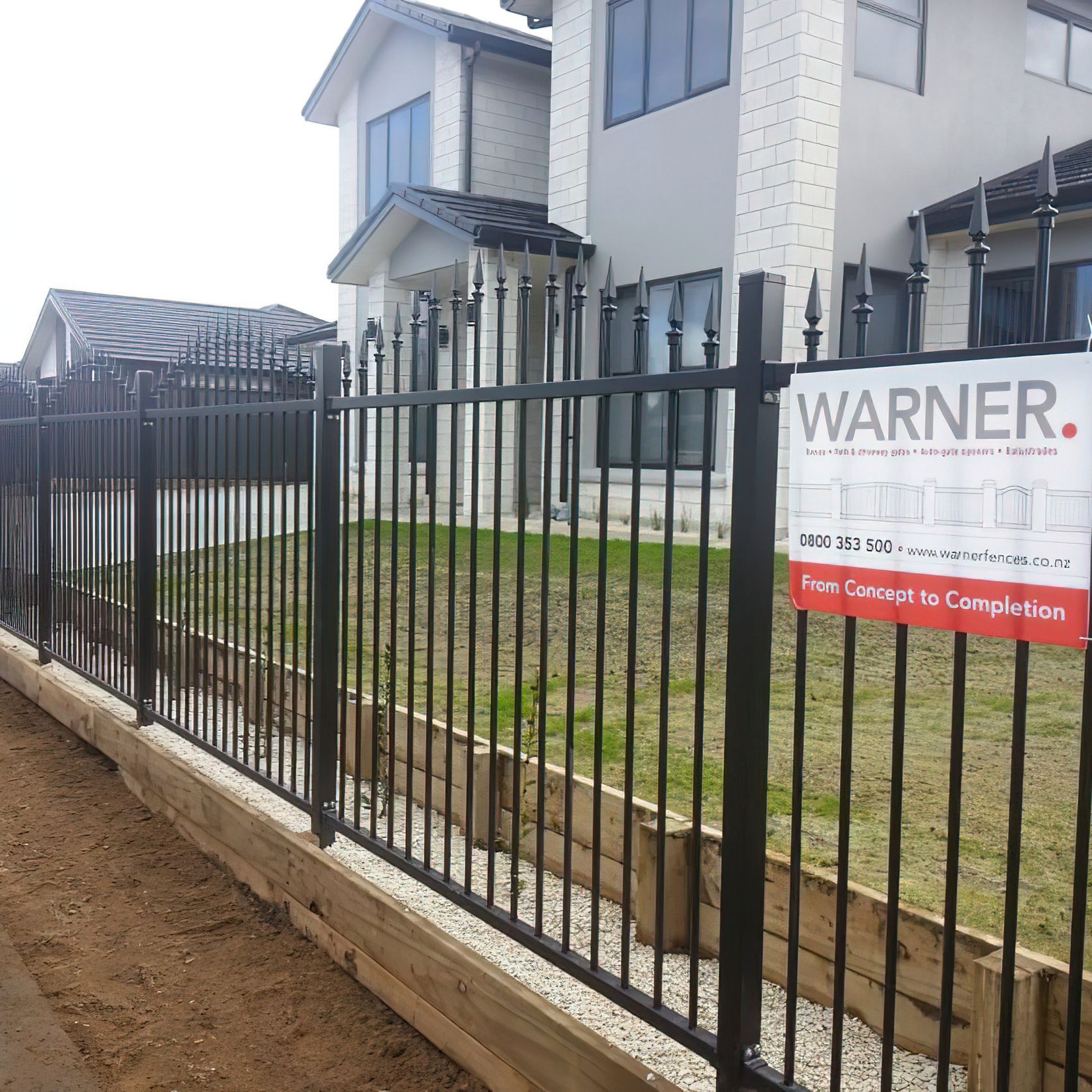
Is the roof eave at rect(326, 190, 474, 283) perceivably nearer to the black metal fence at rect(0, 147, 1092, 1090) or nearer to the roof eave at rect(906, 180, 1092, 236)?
the roof eave at rect(906, 180, 1092, 236)

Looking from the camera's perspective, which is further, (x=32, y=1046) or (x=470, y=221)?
(x=470, y=221)

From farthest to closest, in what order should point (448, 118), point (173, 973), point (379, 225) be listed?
point (448, 118) < point (379, 225) < point (173, 973)

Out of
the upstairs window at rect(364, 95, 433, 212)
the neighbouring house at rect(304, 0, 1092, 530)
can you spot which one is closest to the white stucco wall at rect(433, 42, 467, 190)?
the upstairs window at rect(364, 95, 433, 212)

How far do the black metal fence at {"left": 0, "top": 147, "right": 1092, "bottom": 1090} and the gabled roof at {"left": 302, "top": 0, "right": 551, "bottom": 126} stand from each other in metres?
11.1

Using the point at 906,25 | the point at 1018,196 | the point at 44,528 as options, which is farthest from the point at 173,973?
the point at 906,25

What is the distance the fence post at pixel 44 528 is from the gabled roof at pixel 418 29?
1151cm

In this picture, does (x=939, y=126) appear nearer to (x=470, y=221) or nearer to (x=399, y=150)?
(x=470, y=221)

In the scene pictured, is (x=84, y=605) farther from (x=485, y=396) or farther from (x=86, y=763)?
(x=485, y=396)

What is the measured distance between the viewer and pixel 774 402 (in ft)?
8.21

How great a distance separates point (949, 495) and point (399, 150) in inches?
752

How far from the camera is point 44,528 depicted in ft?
26.3

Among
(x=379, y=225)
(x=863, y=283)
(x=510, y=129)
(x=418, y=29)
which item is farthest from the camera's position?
(x=418, y=29)

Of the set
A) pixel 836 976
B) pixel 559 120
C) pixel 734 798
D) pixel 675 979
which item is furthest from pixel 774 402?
pixel 559 120

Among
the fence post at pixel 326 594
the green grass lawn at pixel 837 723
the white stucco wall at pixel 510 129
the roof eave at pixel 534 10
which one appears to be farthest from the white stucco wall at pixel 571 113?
the fence post at pixel 326 594
